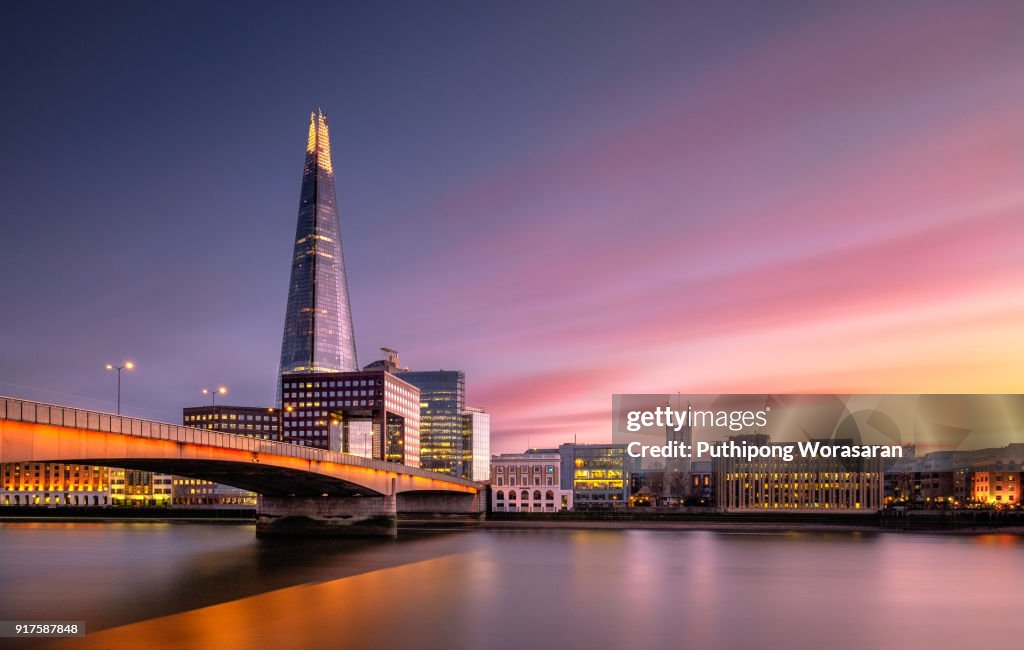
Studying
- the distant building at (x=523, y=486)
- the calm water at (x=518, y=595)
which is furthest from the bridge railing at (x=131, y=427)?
the distant building at (x=523, y=486)

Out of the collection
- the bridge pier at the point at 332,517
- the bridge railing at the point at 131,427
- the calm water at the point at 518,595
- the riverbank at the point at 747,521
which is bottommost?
the riverbank at the point at 747,521

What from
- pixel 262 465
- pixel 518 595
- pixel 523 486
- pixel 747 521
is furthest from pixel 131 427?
pixel 523 486

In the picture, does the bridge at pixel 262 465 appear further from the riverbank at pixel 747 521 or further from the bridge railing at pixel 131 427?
the riverbank at pixel 747 521

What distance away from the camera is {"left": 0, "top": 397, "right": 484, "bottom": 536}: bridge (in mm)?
37719

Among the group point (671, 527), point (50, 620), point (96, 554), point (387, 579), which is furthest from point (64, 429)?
point (671, 527)

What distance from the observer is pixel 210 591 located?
1818 inches

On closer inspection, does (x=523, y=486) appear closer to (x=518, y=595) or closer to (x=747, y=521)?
(x=747, y=521)

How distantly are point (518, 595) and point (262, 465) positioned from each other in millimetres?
26228

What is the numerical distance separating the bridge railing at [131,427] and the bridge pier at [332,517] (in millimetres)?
21639

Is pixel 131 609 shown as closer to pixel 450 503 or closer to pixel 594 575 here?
pixel 594 575

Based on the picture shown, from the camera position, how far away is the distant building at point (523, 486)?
15075 cm

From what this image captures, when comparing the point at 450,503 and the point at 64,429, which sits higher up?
the point at 64,429

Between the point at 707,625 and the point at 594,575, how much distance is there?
1941cm

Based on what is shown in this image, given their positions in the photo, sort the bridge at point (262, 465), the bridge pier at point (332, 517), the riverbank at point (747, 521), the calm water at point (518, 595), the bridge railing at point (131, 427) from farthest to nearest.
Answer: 1. the riverbank at point (747, 521)
2. the bridge pier at point (332, 517)
3. the bridge at point (262, 465)
4. the bridge railing at point (131, 427)
5. the calm water at point (518, 595)
